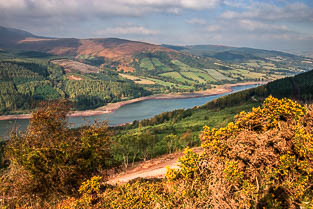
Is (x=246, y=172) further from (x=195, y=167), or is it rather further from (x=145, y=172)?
(x=145, y=172)

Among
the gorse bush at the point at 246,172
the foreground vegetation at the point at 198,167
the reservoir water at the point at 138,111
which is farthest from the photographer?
the reservoir water at the point at 138,111

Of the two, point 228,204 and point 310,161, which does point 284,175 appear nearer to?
point 310,161

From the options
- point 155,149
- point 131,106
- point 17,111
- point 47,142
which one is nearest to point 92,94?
point 131,106

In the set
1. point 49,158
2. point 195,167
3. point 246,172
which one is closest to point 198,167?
point 195,167

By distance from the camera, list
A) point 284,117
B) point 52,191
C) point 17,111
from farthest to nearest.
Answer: point 17,111, point 52,191, point 284,117

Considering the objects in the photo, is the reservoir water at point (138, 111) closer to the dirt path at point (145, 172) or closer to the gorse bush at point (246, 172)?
the dirt path at point (145, 172)

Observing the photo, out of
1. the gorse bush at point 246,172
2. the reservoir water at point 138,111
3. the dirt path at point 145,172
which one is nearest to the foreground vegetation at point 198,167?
the gorse bush at point 246,172
